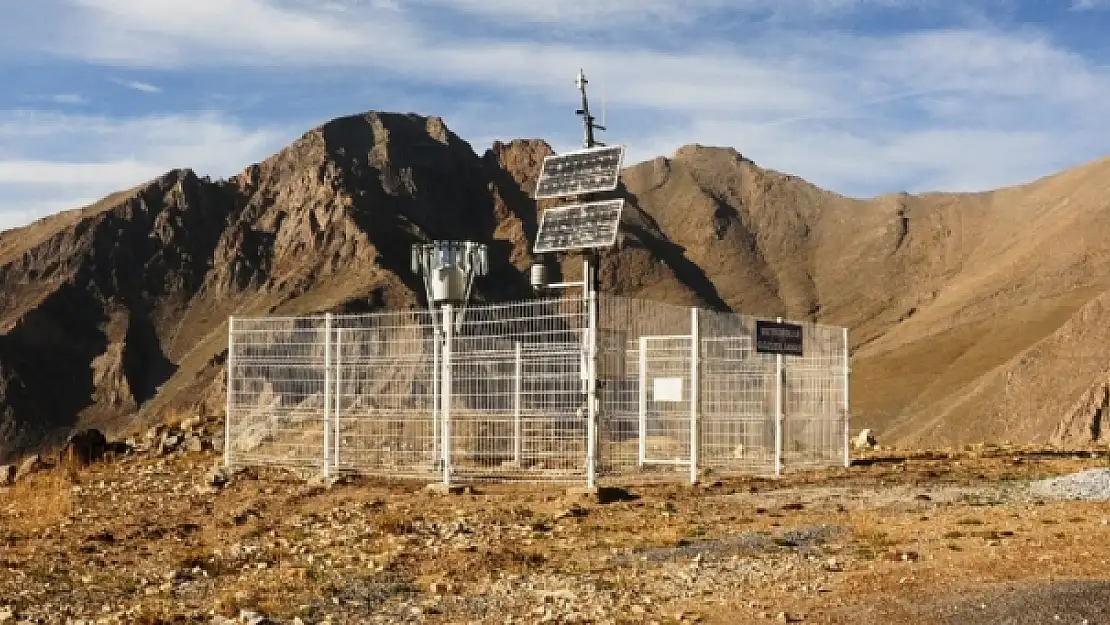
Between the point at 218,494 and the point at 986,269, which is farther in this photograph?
the point at 986,269

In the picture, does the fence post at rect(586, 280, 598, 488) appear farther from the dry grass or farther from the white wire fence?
the dry grass

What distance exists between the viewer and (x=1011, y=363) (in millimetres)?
59875

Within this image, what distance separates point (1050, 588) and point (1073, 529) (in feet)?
8.23

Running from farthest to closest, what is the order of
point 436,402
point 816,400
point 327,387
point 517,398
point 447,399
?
point 816,400 → point 327,387 → point 436,402 → point 447,399 → point 517,398

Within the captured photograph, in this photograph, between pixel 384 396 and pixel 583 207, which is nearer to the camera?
pixel 384 396

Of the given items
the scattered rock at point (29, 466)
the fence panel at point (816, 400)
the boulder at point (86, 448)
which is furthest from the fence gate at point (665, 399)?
the scattered rock at point (29, 466)

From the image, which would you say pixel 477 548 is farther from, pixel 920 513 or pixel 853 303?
pixel 853 303

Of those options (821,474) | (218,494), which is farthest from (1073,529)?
(218,494)

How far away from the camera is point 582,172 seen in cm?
1919

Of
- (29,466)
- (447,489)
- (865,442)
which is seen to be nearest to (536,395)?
(447,489)

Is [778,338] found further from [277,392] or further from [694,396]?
[277,392]

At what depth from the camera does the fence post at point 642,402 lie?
1622 centimetres

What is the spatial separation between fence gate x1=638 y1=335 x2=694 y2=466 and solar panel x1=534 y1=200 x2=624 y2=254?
1.79m

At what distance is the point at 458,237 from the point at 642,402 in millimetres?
147399
